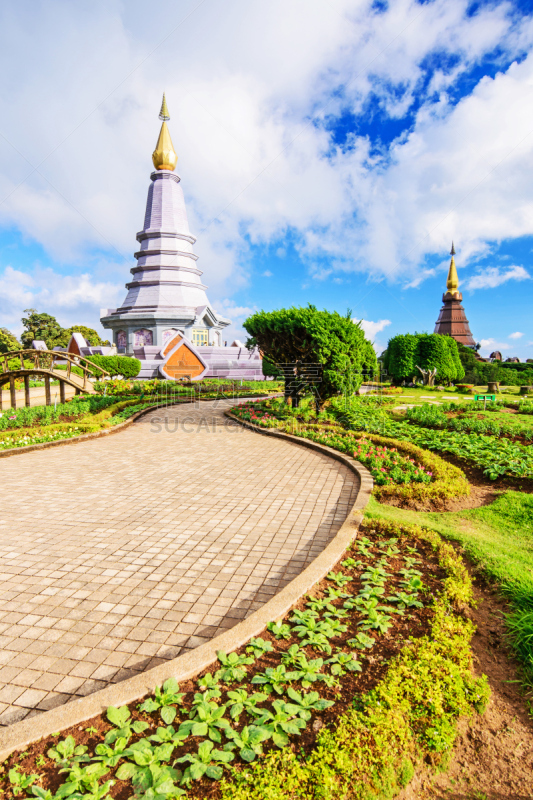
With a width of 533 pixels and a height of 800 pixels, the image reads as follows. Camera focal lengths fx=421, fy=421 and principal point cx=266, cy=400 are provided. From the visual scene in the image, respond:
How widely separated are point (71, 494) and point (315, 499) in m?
3.61

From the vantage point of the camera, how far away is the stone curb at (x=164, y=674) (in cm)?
225

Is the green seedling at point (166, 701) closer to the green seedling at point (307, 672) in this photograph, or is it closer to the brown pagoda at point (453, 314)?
the green seedling at point (307, 672)

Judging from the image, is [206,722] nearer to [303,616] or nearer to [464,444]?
[303,616]

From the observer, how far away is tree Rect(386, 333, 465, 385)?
87.5 feet

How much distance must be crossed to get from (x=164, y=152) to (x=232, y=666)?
40357mm

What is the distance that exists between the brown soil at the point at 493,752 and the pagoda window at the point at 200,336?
31.9 meters

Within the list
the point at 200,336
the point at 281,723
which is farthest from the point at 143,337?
the point at 281,723

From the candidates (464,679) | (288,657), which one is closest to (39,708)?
(288,657)

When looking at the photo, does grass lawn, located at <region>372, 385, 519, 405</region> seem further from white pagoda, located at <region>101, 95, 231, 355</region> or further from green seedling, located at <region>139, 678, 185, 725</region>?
white pagoda, located at <region>101, 95, 231, 355</region>

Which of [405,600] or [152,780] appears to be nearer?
[152,780]

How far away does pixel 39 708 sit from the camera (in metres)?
2.54

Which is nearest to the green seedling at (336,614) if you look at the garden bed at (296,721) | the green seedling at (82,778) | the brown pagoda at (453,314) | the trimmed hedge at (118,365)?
the garden bed at (296,721)

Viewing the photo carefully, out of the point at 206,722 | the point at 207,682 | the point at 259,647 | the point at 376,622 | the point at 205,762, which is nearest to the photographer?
the point at 205,762

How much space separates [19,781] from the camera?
2.00 m
